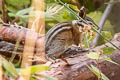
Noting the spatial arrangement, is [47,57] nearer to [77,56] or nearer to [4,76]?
[77,56]

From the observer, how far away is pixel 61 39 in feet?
5.37

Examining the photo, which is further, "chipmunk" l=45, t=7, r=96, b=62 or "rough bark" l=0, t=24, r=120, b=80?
"chipmunk" l=45, t=7, r=96, b=62

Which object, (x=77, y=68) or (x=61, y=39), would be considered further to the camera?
(x=61, y=39)

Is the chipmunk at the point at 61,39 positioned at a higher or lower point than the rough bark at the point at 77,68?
higher

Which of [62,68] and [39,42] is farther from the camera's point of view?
[39,42]

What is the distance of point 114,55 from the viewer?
5.05 ft

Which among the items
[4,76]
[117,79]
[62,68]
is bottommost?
[117,79]

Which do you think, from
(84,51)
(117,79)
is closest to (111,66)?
(117,79)

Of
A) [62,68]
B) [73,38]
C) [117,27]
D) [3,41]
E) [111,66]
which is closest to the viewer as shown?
[62,68]

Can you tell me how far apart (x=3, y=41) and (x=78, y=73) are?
520 millimetres

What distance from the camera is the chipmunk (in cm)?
154

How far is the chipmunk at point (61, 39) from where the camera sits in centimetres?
154

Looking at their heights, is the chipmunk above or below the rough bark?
above

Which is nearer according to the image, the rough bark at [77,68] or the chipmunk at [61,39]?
the rough bark at [77,68]
